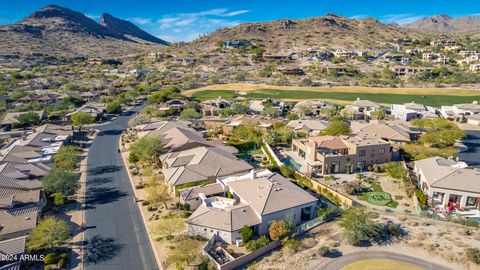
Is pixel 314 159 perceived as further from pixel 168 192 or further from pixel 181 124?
pixel 181 124

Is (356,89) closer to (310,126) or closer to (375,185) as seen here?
(310,126)

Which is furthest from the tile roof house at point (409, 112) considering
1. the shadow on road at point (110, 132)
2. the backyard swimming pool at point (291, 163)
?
the shadow on road at point (110, 132)

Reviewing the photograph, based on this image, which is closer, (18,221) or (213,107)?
(18,221)

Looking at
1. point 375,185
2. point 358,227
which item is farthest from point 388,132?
point 358,227

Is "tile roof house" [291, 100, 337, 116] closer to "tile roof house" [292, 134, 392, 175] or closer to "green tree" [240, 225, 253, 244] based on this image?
"tile roof house" [292, 134, 392, 175]

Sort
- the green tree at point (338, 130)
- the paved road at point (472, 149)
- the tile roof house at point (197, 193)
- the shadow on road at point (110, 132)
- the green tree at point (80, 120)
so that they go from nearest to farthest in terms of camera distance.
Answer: the tile roof house at point (197, 193) < the paved road at point (472, 149) < the green tree at point (338, 130) < the shadow on road at point (110, 132) < the green tree at point (80, 120)

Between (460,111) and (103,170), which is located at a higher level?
(460,111)

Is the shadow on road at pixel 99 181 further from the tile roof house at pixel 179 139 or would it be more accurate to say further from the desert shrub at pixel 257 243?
the desert shrub at pixel 257 243

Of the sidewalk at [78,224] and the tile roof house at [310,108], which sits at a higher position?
the tile roof house at [310,108]

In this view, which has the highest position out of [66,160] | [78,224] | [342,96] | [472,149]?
[342,96]
